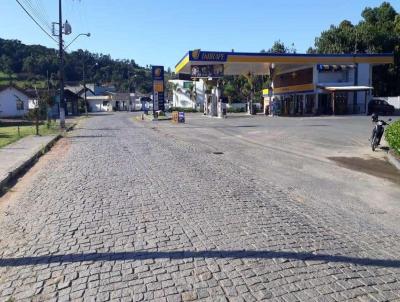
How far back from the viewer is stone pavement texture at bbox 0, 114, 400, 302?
4551 mm

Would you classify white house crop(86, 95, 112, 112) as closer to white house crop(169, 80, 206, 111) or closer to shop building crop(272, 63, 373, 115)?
white house crop(169, 80, 206, 111)

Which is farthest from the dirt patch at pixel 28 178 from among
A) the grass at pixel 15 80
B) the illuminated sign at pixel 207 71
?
the grass at pixel 15 80

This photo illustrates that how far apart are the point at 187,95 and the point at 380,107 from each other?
62.2 meters

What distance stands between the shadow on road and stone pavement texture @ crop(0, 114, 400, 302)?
12 mm

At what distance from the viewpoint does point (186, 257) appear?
541cm

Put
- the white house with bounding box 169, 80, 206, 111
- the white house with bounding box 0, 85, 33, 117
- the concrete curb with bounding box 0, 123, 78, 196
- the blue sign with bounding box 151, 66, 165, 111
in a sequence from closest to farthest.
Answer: the concrete curb with bounding box 0, 123, 78, 196 → the blue sign with bounding box 151, 66, 165, 111 → the white house with bounding box 0, 85, 33, 117 → the white house with bounding box 169, 80, 206, 111

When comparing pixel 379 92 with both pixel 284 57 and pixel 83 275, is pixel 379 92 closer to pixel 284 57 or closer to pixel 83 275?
pixel 284 57

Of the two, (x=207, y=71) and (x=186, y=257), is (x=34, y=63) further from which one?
(x=186, y=257)

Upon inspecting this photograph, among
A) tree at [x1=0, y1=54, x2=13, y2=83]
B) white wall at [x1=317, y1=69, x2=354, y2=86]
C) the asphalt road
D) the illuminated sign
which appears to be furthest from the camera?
tree at [x1=0, y1=54, x2=13, y2=83]

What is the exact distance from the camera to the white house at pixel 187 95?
96750 millimetres

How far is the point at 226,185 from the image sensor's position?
394 inches

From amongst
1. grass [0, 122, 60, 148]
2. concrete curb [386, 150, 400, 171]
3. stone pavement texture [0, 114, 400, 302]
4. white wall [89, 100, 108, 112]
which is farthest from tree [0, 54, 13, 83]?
stone pavement texture [0, 114, 400, 302]

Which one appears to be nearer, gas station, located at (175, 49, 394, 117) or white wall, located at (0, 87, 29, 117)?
gas station, located at (175, 49, 394, 117)

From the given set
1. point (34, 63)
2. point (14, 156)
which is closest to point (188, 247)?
point (14, 156)
